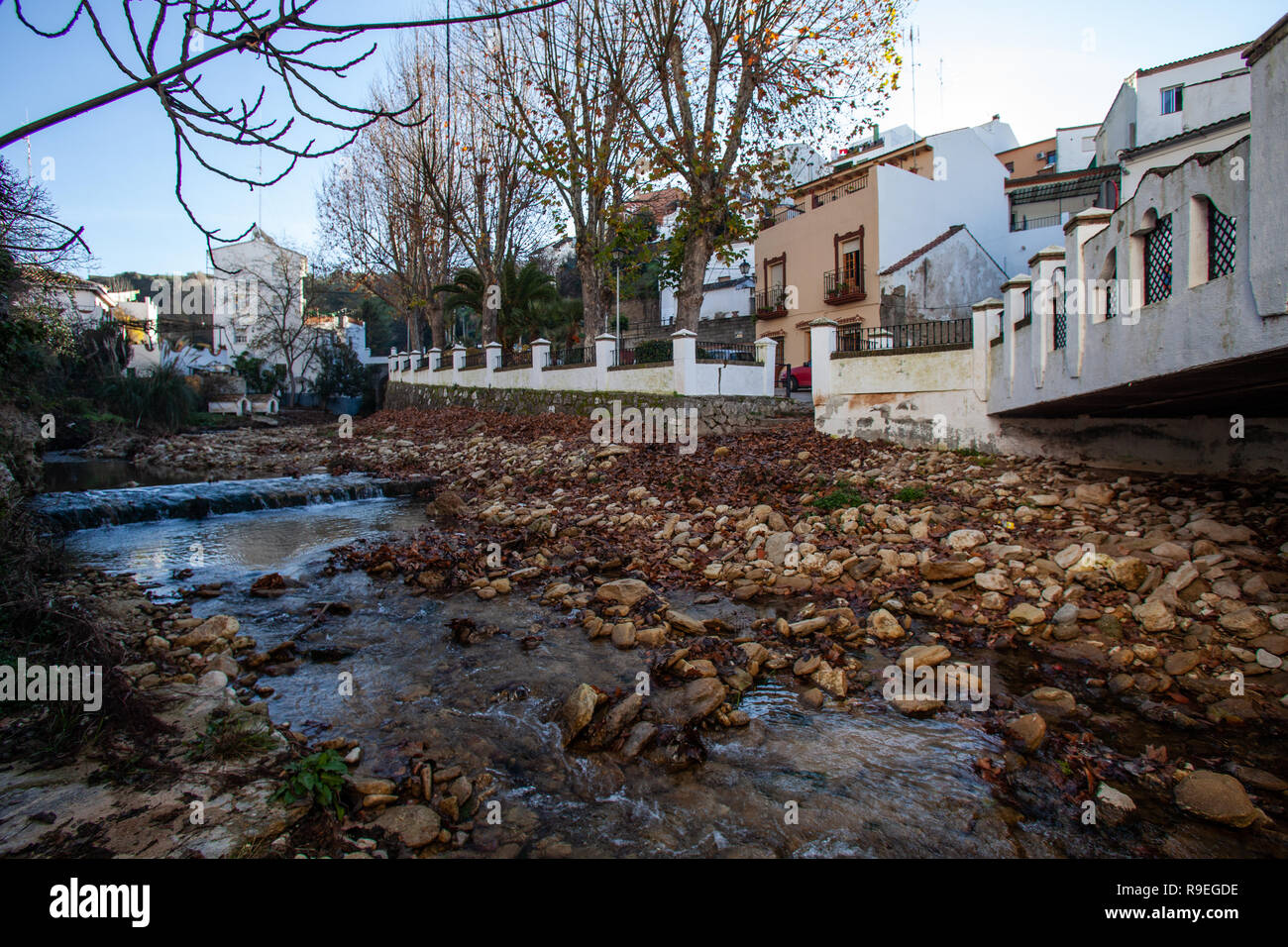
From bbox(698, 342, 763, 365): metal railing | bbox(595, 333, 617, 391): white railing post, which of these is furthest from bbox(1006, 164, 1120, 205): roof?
bbox(595, 333, 617, 391): white railing post

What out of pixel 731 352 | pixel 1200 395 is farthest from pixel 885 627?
pixel 731 352

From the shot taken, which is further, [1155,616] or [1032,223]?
[1032,223]

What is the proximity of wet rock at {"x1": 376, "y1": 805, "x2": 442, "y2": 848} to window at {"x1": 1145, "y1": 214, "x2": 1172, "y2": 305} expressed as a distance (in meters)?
6.05

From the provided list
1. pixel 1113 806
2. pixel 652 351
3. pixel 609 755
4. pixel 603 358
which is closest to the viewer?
pixel 1113 806

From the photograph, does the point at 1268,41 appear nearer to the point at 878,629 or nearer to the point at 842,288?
the point at 878,629

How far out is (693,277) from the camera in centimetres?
1605

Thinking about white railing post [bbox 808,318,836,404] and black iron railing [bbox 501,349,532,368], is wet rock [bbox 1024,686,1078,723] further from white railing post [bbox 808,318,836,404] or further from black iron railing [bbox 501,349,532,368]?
black iron railing [bbox 501,349,532,368]

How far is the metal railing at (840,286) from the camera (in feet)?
84.7

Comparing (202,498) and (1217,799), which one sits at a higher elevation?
(202,498)

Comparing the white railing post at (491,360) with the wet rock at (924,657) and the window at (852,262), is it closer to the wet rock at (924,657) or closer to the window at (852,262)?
the window at (852,262)

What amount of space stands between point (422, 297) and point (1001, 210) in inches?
1068

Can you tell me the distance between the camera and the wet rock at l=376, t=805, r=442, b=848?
3238 mm

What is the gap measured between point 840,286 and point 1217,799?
2511 cm

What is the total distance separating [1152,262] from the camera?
5.17 metres
